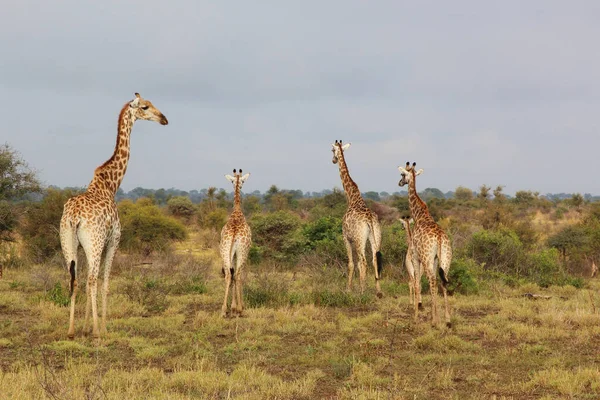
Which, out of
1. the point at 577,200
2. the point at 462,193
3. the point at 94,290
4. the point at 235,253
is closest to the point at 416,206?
the point at 235,253

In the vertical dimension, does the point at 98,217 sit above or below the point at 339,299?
above

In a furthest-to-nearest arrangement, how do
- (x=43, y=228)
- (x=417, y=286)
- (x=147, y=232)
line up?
(x=147, y=232) → (x=43, y=228) → (x=417, y=286)

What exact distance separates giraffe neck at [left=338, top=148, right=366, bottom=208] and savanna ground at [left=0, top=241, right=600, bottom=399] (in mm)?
1961

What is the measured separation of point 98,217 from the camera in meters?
8.68

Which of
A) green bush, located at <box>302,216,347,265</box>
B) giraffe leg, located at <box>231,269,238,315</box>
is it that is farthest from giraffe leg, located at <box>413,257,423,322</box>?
green bush, located at <box>302,216,347,265</box>

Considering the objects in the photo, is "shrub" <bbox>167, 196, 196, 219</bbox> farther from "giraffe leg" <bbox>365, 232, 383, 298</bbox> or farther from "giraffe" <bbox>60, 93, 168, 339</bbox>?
"giraffe" <bbox>60, 93, 168, 339</bbox>

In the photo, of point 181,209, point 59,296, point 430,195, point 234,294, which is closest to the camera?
point 234,294

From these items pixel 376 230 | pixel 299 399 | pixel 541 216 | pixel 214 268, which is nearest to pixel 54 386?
pixel 299 399

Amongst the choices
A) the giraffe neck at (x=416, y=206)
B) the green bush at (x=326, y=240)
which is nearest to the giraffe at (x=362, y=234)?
the giraffe neck at (x=416, y=206)

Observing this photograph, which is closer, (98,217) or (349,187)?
(98,217)

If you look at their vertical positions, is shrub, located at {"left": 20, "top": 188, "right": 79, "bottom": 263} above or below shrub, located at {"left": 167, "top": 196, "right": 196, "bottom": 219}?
below

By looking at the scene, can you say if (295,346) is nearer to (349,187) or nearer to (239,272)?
(239,272)

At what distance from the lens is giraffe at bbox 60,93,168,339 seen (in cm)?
854

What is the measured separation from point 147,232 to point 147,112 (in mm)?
13970
